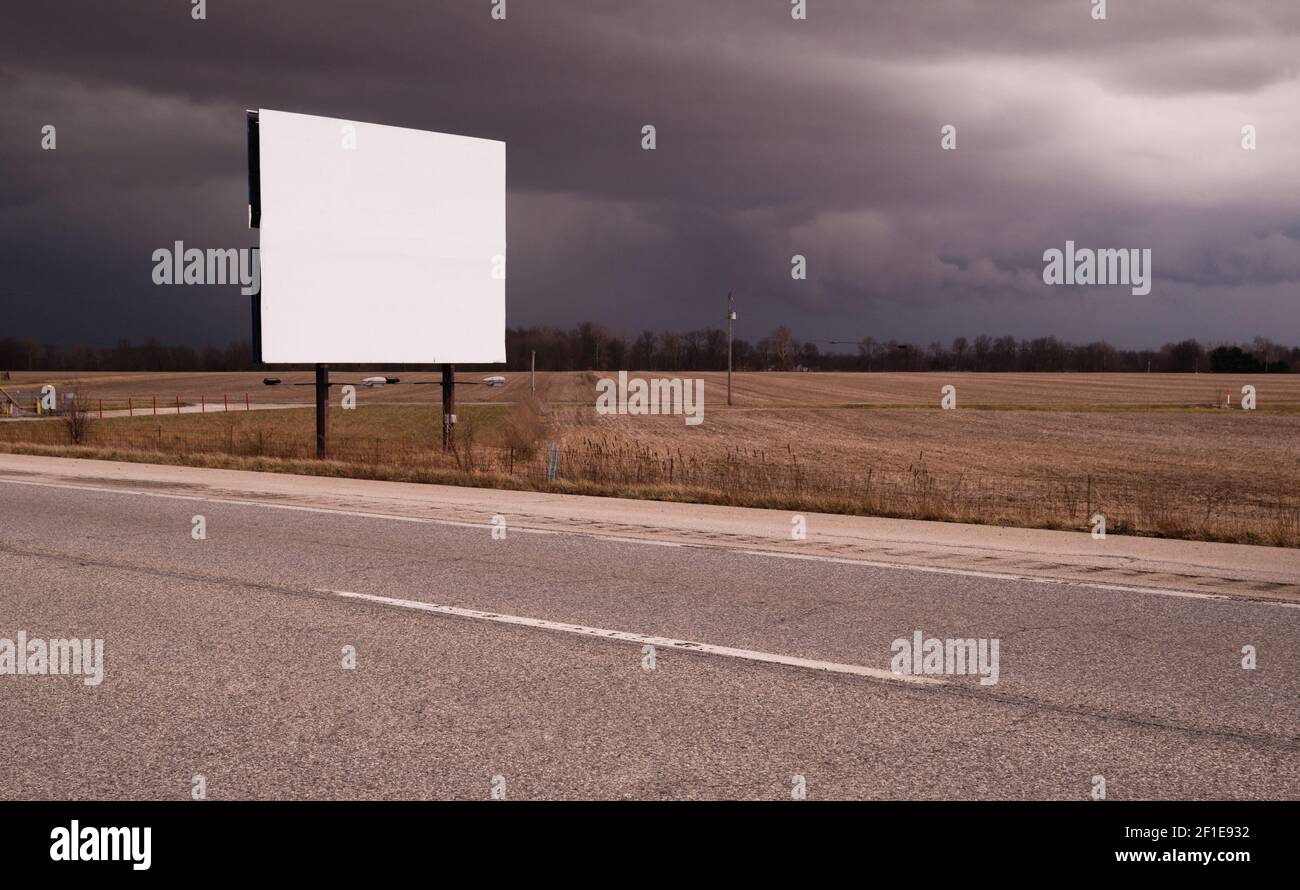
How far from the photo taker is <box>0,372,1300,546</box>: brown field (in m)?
16.3

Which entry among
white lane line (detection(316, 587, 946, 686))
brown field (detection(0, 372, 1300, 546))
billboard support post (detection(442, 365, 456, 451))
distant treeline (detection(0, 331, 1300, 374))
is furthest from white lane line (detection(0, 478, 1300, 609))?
distant treeline (detection(0, 331, 1300, 374))

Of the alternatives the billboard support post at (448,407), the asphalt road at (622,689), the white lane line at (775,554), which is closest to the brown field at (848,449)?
the billboard support post at (448,407)

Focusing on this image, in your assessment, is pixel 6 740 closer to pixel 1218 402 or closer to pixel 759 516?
pixel 759 516

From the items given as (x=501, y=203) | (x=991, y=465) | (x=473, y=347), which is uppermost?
(x=501, y=203)

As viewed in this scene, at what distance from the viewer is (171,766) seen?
456 centimetres

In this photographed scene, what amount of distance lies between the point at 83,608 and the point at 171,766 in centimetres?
375

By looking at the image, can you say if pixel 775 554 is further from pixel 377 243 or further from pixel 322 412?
pixel 322 412

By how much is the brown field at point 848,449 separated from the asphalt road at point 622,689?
5.65m

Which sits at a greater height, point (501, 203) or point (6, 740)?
point (501, 203)

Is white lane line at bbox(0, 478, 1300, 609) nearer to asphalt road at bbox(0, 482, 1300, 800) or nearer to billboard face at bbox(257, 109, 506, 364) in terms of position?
asphalt road at bbox(0, 482, 1300, 800)
